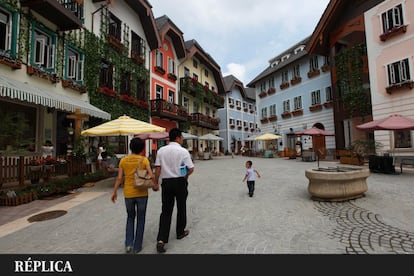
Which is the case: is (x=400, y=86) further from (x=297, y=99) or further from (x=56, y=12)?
(x=56, y=12)

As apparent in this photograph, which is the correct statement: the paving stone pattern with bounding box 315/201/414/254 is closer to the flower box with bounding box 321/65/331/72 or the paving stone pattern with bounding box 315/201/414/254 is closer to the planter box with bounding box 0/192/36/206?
the planter box with bounding box 0/192/36/206

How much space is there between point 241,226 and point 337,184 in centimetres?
300

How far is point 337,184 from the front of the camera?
5.36 m

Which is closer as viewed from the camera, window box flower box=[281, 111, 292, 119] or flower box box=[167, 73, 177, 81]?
flower box box=[167, 73, 177, 81]

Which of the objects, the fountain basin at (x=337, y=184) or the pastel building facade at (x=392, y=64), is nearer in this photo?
the fountain basin at (x=337, y=184)

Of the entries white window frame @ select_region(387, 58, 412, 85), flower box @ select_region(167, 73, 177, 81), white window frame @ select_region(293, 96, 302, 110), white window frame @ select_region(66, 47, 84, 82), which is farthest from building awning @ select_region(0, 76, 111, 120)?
white window frame @ select_region(293, 96, 302, 110)

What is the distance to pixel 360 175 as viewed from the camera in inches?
215

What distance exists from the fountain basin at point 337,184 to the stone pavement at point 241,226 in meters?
0.20

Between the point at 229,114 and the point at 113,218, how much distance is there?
3194 centimetres

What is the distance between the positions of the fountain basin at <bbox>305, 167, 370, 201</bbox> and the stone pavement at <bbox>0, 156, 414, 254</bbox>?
0.20m

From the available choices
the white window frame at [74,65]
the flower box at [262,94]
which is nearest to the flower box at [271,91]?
the flower box at [262,94]

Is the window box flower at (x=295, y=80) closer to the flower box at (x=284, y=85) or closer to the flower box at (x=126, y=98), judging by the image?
the flower box at (x=284, y=85)

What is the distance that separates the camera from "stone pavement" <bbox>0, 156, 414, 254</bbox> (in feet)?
Answer: 10.4

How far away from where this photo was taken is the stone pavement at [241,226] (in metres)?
3.16
